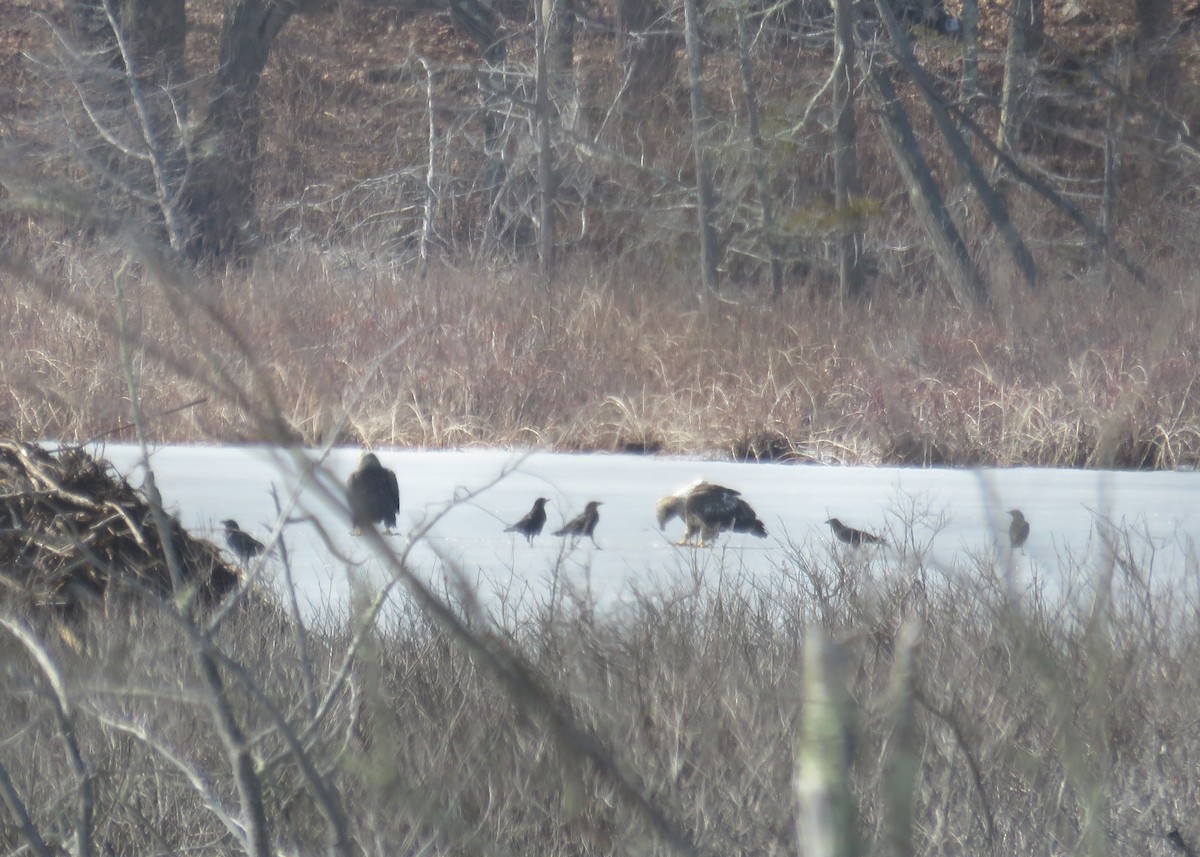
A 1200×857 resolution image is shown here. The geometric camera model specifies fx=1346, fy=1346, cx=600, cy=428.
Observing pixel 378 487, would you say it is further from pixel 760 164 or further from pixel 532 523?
pixel 760 164

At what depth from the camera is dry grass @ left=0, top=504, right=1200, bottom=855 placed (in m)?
2.76

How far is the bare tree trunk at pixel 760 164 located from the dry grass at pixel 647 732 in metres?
11.6

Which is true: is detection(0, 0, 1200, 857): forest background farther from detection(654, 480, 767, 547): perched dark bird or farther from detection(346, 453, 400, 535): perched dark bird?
detection(346, 453, 400, 535): perched dark bird

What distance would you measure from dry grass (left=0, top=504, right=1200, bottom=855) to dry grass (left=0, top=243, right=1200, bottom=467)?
15.3 feet

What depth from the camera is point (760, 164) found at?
55.6 ft

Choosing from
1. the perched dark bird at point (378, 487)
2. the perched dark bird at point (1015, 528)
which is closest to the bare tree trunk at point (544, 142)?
the perched dark bird at point (378, 487)

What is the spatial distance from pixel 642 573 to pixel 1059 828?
112 inches

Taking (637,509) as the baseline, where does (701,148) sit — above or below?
above

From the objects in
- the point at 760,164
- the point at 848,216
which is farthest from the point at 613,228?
the point at 848,216

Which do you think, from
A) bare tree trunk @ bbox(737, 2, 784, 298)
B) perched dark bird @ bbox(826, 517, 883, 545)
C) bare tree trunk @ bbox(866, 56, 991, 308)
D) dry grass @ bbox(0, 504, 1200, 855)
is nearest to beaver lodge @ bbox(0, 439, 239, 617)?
dry grass @ bbox(0, 504, 1200, 855)

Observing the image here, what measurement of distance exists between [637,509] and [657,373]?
393cm

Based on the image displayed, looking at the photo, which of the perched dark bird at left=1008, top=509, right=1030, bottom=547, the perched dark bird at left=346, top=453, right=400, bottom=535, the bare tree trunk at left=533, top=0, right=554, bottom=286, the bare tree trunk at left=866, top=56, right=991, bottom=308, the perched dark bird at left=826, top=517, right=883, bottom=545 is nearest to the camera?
the perched dark bird at left=1008, top=509, right=1030, bottom=547

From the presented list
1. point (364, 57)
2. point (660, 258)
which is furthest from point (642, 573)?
point (364, 57)

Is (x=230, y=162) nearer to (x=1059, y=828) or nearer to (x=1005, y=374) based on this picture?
(x=1005, y=374)
